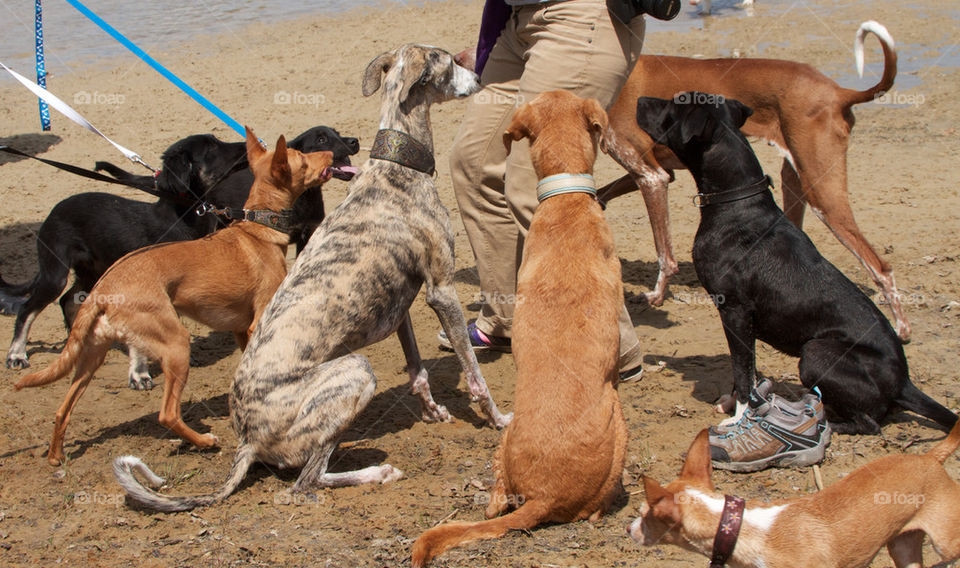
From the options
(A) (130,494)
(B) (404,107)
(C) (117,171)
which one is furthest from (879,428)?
(C) (117,171)

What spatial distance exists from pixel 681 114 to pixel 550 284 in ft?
4.95

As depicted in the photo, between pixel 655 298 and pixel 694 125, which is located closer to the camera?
pixel 694 125

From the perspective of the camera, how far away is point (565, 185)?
380 cm

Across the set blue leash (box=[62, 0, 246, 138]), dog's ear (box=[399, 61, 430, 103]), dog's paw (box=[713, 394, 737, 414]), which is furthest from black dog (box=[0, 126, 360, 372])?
dog's paw (box=[713, 394, 737, 414])

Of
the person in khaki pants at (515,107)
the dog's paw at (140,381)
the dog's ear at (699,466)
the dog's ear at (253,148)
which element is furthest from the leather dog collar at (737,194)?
the dog's paw at (140,381)

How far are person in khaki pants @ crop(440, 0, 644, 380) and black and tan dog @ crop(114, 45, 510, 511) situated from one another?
28cm

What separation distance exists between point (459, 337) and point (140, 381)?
2.11 metres

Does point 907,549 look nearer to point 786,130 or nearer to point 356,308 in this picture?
point 356,308

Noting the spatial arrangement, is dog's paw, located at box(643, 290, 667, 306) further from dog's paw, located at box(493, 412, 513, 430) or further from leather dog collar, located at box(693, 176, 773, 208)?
dog's paw, located at box(493, 412, 513, 430)

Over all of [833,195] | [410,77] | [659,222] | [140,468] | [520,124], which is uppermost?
[410,77]

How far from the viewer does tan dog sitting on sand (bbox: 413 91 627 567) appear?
3197 millimetres

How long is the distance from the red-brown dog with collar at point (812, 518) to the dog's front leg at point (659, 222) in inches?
126

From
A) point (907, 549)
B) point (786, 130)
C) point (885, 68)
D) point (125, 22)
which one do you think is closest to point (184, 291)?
point (907, 549)

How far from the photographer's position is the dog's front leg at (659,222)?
6168mm
